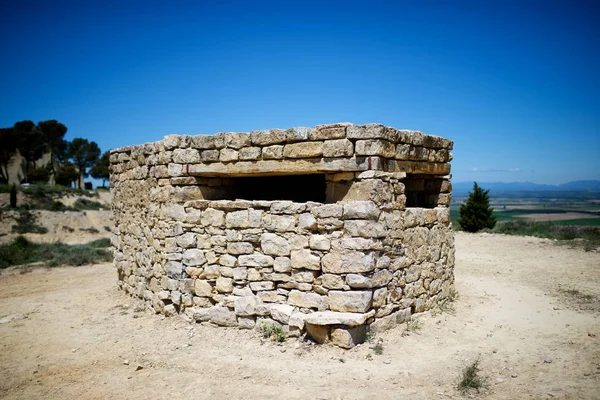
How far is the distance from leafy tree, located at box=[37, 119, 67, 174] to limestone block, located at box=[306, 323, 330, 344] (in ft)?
145

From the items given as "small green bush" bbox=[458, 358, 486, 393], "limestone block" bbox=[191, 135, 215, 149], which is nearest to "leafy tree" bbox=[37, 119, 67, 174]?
"limestone block" bbox=[191, 135, 215, 149]

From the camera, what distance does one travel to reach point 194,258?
6.23m

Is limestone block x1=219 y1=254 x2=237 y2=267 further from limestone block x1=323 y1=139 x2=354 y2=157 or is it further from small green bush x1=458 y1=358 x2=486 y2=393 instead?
small green bush x1=458 y1=358 x2=486 y2=393

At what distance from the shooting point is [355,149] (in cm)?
530

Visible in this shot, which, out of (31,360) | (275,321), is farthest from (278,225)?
(31,360)

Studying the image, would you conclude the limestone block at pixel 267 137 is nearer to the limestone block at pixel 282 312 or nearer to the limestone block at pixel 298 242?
the limestone block at pixel 298 242

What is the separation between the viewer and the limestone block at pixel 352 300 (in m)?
5.21

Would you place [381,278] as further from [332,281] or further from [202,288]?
[202,288]

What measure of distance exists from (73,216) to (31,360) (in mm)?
21155

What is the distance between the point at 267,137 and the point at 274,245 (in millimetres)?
1596

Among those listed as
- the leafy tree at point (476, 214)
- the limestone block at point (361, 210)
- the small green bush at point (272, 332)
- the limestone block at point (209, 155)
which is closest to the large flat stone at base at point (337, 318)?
the small green bush at point (272, 332)

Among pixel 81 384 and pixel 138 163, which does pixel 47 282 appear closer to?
pixel 138 163

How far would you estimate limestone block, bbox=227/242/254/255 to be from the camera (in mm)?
5893

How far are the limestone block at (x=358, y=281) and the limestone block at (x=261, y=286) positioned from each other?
1198mm
